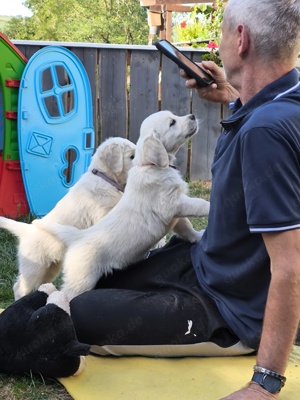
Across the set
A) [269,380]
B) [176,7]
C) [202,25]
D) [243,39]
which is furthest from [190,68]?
[176,7]

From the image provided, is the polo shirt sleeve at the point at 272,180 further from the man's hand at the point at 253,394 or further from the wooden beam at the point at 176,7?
the wooden beam at the point at 176,7

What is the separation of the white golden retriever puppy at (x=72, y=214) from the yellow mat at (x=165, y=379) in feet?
4.14

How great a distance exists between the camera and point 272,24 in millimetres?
1967

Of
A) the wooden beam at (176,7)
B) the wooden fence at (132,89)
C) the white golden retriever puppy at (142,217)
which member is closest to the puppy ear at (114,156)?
the white golden retriever puppy at (142,217)

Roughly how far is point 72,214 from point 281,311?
7.85 feet

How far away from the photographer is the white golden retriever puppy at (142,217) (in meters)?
3.04

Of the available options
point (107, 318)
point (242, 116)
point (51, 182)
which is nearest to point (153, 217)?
point (107, 318)

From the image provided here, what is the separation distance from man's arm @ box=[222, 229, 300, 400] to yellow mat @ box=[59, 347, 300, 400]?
457 millimetres

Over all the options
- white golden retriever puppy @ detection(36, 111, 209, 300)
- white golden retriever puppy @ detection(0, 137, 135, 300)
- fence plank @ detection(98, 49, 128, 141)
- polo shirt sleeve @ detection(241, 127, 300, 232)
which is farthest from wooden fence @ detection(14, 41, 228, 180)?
polo shirt sleeve @ detection(241, 127, 300, 232)

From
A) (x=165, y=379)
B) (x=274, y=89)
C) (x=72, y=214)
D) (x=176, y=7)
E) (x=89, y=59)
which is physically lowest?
(x=165, y=379)

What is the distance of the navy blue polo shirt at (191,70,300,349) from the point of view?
6.07ft

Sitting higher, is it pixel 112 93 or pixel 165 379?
pixel 112 93

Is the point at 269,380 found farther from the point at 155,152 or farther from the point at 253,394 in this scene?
the point at 155,152

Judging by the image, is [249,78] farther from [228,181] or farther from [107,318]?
[107,318]
